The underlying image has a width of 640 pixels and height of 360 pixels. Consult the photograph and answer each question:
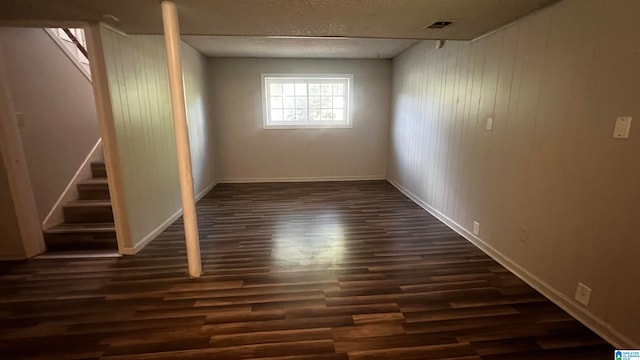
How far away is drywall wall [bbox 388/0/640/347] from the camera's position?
→ 1.65 meters

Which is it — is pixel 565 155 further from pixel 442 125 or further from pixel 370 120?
pixel 370 120

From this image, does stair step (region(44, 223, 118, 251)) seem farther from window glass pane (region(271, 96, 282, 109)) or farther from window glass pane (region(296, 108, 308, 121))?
window glass pane (region(296, 108, 308, 121))

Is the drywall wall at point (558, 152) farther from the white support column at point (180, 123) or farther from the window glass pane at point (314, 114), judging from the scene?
the window glass pane at point (314, 114)

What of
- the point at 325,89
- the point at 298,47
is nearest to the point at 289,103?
the point at 325,89

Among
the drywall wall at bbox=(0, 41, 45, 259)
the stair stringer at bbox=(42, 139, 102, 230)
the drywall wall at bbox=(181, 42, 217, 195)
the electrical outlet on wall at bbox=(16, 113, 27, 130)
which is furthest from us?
the drywall wall at bbox=(181, 42, 217, 195)

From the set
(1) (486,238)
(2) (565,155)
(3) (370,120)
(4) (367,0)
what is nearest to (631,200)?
(2) (565,155)

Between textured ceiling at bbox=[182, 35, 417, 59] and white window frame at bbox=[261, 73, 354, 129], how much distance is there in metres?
0.38

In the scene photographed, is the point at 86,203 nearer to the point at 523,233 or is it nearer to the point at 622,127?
the point at 523,233

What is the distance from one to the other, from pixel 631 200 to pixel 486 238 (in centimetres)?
136

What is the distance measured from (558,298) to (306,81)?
5.00 metres

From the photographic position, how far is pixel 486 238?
2885 millimetres

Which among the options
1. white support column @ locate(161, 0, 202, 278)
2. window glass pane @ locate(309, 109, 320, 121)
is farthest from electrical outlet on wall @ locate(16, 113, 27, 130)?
window glass pane @ locate(309, 109, 320, 121)

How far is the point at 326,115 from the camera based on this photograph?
5.91m

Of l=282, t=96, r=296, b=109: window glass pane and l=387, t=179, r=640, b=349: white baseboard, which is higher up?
l=282, t=96, r=296, b=109: window glass pane
